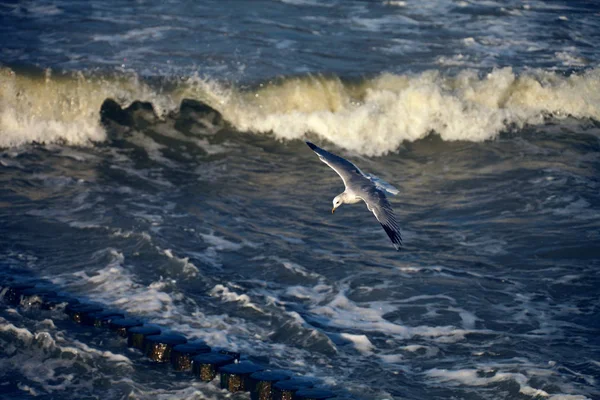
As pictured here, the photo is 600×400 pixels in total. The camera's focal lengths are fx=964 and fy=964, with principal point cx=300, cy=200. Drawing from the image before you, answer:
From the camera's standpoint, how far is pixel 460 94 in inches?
634

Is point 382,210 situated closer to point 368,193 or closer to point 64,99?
point 368,193

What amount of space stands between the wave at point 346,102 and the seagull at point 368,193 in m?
5.33

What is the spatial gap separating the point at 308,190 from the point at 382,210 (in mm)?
4317

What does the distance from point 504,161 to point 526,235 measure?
328 centimetres

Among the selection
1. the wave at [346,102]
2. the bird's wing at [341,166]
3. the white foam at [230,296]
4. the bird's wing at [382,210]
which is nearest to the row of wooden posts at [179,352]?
the white foam at [230,296]

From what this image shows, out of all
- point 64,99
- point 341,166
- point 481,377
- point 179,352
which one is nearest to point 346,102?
point 64,99

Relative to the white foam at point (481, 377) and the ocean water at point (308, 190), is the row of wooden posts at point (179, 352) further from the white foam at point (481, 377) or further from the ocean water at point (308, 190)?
the white foam at point (481, 377)

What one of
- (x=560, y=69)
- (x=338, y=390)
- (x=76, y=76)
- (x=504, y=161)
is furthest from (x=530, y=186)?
(x=76, y=76)

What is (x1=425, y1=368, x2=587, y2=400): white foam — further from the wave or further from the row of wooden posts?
the wave

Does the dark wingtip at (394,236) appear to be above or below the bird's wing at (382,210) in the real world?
below

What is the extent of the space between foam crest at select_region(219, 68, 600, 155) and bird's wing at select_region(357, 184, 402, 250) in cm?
600

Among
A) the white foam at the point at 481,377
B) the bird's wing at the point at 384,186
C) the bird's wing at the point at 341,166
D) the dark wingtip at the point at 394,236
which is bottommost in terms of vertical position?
the white foam at the point at 481,377

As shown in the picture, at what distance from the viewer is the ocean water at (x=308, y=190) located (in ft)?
25.5

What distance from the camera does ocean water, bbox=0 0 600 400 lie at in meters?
7.77
